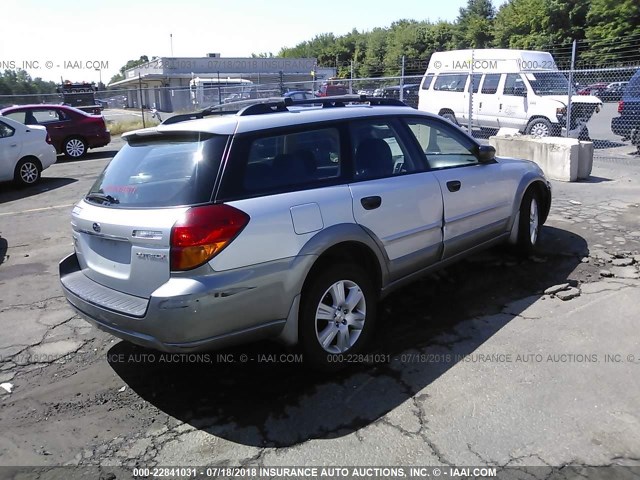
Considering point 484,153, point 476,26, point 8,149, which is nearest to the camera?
point 484,153

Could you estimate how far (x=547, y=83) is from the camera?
44.6 ft

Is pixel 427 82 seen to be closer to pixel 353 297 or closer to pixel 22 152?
pixel 22 152

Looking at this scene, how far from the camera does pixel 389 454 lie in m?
2.84

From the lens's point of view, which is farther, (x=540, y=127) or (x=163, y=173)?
(x=540, y=127)

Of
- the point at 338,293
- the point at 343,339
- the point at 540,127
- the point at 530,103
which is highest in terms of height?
the point at 530,103

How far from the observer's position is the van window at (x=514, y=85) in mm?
13812

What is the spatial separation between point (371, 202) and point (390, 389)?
1254mm

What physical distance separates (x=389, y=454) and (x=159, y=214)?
1816 mm

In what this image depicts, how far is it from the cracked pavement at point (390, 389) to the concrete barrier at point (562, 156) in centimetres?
478

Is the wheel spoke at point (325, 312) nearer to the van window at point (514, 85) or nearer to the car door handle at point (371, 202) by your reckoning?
the car door handle at point (371, 202)

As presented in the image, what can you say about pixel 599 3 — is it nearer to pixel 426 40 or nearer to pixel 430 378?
pixel 426 40

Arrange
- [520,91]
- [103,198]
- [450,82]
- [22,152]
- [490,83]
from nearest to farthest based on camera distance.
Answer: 1. [103,198]
2. [22,152]
3. [520,91]
4. [490,83]
5. [450,82]

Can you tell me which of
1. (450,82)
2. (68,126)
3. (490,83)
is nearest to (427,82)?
(450,82)

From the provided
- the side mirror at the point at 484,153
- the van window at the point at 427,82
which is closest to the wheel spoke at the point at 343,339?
the side mirror at the point at 484,153
